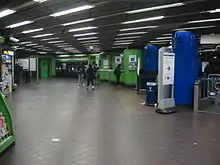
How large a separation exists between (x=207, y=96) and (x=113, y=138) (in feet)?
19.3

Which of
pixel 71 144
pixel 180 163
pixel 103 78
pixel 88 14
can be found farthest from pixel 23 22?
pixel 103 78

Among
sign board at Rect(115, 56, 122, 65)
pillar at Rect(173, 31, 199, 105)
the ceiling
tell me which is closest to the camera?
the ceiling

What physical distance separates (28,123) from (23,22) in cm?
711

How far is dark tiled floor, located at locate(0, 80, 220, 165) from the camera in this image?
399 centimetres

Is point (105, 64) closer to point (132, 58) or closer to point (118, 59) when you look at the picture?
point (118, 59)

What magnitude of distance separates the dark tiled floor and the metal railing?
3.17ft

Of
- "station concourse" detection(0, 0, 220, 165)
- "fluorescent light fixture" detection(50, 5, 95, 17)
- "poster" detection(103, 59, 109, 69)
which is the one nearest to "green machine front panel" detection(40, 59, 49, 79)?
"poster" detection(103, 59, 109, 69)

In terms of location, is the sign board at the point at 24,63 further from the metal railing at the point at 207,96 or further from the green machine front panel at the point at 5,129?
the green machine front panel at the point at 5,129

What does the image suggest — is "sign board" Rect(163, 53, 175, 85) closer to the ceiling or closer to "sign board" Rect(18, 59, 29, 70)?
the ceiling

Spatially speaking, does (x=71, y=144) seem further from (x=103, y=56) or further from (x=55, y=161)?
(x=103, y=56)

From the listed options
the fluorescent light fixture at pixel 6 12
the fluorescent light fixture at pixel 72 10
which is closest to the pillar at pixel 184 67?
the fluorescent light fixture at pixel 72 10

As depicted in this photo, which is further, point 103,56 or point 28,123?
point 103,56

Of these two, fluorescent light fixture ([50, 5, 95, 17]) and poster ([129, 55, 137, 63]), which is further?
poster ([129, 55, 137, 63])

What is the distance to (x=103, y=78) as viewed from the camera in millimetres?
26172
